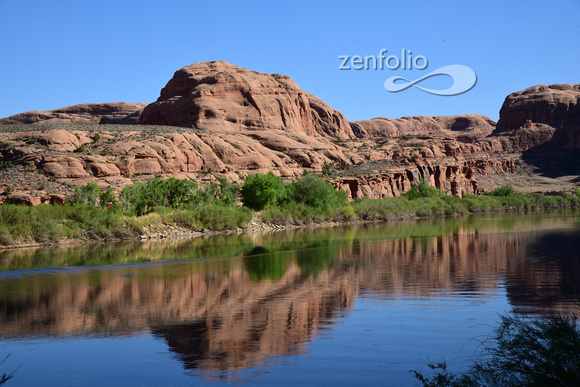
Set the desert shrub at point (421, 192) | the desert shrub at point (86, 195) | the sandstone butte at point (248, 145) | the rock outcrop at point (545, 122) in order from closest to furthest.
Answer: the desert shrub at point (86, 195)
the sandstone butte at point (248, 145)
the desert shrub at point (421, 192)
the rock outcrop at point (545, 122)

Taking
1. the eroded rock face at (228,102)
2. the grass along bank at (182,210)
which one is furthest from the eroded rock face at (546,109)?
the grass along bank at (182,210)

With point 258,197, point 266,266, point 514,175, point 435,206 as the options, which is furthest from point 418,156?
point 266,266

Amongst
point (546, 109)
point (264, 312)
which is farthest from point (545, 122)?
point (264, 312)

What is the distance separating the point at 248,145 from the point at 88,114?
10441 centimetres

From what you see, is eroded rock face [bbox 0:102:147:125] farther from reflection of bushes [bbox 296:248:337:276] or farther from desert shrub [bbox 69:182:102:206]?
reflection of bushes [bbox 296:248:337:276]

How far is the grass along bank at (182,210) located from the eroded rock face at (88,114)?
113918 mm

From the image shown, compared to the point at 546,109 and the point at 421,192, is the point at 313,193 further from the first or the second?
the point at 546,109

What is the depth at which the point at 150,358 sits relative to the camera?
11.7 m

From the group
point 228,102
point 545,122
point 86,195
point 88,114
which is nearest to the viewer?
point 86,195

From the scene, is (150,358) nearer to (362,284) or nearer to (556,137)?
(362,284)

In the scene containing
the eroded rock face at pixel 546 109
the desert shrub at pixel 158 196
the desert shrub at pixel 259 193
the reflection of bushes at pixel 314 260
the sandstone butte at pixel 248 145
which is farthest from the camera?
the eroded rock face at pixel 546 109

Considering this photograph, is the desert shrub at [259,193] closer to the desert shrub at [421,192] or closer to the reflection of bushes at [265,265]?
the reflection of bushes at [265,265]

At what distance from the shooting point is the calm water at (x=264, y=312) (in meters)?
10.9

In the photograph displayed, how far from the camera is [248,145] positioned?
9850 cm
